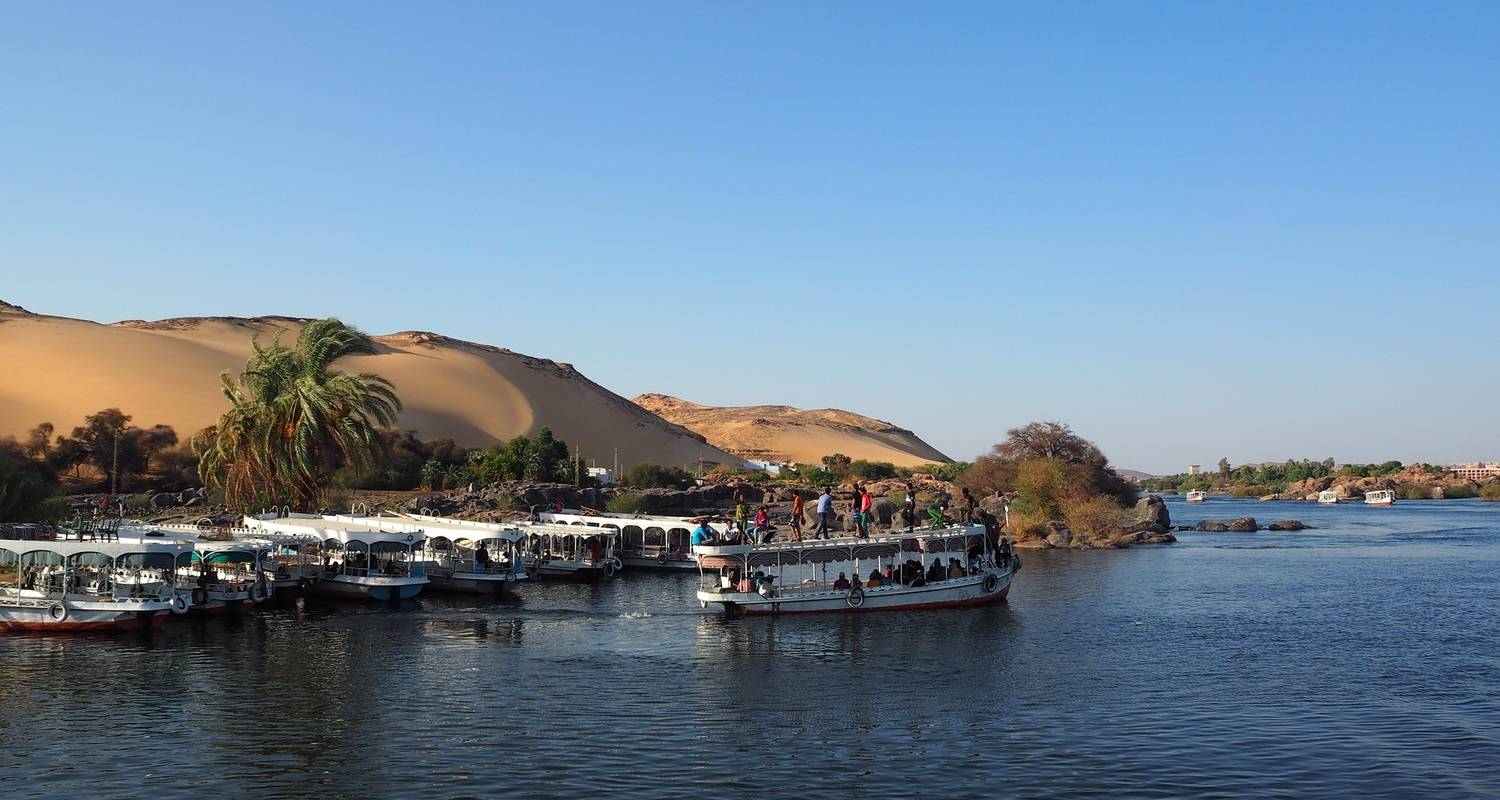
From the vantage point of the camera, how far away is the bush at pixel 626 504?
8202 cm

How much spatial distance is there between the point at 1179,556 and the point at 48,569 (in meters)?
54.0

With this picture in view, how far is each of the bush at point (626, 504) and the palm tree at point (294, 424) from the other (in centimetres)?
2725

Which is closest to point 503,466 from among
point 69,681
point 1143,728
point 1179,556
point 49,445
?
point 49,445

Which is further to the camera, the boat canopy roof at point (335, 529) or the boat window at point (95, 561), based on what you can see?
the boat canopy roof at point (335, 529)

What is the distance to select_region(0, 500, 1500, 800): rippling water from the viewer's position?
65.0ft

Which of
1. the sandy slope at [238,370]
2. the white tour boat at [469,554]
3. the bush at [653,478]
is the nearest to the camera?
the white tour boat at [469,554]

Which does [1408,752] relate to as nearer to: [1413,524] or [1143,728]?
[1143,728]

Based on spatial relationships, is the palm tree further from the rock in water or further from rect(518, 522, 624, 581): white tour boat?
the rock in water

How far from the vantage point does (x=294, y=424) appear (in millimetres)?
53094

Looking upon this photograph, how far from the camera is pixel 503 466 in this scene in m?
95.8

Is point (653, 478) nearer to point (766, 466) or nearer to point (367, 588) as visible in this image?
point (766, 466)

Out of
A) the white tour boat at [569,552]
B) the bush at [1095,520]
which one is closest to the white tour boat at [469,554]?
the white tour boat at [569,552]

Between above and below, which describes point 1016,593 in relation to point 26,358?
below

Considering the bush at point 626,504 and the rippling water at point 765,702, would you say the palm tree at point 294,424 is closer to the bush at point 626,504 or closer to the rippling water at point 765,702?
the rippling water at point 765,702
